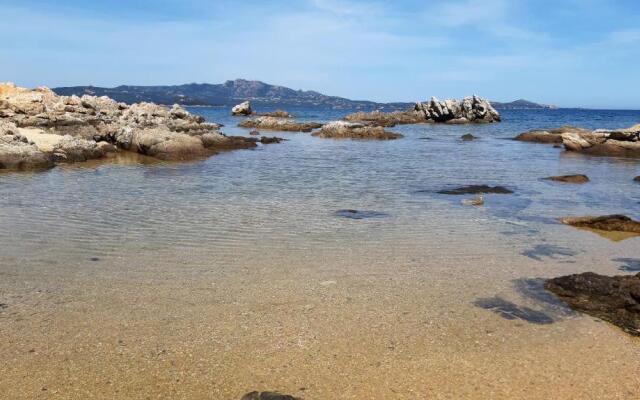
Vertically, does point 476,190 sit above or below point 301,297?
above

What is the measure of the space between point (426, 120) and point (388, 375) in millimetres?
81916

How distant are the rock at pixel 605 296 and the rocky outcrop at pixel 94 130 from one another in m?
22.4

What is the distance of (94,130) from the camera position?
35.0 metres

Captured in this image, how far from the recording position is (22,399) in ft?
16.0

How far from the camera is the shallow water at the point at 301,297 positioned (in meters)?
5.35

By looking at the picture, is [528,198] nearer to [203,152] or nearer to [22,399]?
[22,399]

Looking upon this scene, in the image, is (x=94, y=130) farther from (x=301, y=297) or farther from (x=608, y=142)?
(x=608, y=142)

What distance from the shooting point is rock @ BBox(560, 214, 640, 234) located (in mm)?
11852

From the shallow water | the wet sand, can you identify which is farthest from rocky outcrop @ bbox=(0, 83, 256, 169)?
the wet sand

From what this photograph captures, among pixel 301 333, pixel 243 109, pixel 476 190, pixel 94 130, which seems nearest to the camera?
pixel 301 333

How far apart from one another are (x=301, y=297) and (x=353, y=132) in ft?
140

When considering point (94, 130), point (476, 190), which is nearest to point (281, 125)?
point (94, 130)

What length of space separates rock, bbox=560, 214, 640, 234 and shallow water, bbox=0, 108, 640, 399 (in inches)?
19.5

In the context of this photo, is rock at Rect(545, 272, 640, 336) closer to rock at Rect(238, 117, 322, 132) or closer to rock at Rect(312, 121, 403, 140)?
rock at Rect(312, 121, 403, 140)
